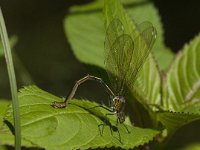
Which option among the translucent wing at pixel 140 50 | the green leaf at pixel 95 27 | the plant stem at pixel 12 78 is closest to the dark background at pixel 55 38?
the green leaf at pixel 95 27

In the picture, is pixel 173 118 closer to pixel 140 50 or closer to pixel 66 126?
pixel 140 50

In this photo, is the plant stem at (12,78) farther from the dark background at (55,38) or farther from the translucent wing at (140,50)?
the dark background at (55,38)

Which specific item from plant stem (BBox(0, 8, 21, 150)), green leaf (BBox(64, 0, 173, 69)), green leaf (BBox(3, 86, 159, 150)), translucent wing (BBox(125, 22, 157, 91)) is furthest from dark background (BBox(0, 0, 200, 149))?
plant stem (BBox(0, 8, 21, 150))

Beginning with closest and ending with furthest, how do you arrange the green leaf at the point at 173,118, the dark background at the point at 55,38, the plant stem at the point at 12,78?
1. the plant stem at the point at 12,78
2. the green leaf at the point at 173,118
3. the dark background at the point at 55,38

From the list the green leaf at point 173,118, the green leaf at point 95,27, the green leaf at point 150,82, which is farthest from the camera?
the green leaf at point 95,27

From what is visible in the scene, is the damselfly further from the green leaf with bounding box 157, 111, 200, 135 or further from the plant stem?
the plant stem

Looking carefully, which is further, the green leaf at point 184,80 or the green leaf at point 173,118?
the green leaf at point 184,80

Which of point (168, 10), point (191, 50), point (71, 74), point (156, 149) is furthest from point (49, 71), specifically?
point (156, 149)
